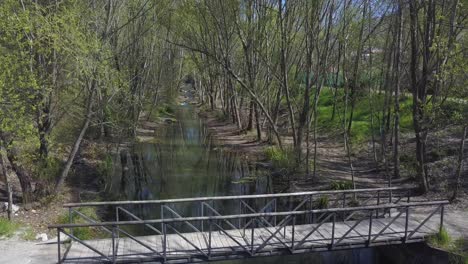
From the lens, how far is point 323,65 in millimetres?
19688

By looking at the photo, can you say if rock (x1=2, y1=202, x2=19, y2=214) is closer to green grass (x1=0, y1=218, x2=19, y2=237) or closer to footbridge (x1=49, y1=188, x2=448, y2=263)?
green grass (x1=0, y1=218, x2=19, y2=237)

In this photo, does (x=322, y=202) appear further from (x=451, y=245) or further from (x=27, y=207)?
(x=27, y=207)

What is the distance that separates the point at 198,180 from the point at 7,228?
10.1 m

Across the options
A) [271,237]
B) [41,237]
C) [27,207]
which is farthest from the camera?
[27,207]

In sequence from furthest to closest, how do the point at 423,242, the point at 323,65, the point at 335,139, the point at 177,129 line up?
the point at 177,129, the point at 335,139, the point at 323,65, the point at 423,242

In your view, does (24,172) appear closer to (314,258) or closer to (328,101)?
(314,258)

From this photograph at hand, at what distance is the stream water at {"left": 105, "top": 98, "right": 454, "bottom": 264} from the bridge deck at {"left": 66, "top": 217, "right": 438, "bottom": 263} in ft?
2.90

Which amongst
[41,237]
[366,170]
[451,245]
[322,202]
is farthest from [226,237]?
[366,170]

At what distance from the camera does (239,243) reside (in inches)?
389

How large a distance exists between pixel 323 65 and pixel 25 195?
13262mm

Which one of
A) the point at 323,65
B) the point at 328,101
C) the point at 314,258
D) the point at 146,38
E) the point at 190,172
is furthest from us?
the point at 328,101

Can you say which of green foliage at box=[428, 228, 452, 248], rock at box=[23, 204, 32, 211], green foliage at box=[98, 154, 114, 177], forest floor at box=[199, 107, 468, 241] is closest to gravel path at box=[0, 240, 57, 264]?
rock at box=[23, 204, 32, 211]

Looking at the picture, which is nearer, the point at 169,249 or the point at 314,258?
the point at 169,249

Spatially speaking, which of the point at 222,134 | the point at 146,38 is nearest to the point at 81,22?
the point at 146,38
